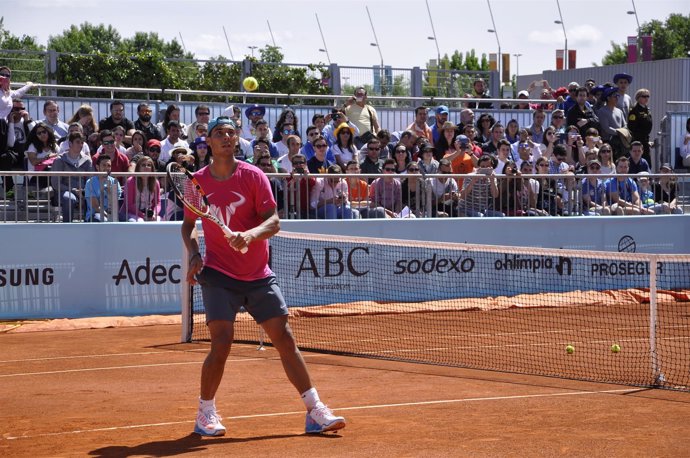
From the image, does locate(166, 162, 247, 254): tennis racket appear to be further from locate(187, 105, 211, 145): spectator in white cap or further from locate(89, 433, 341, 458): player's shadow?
locate(187, 105, 211, 145): spectator in white cap

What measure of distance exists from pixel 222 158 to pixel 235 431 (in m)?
2.10

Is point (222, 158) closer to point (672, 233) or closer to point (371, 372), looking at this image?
point (371, 372)

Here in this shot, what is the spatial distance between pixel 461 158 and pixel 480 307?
3231 millimetres

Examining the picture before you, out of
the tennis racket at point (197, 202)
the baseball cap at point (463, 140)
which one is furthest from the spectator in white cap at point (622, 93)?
the tennis racket at point (197, 202)

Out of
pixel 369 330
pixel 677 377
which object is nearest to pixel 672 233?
pixel 369 330

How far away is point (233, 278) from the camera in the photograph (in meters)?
7.63

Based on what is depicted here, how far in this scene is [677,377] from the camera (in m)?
10.9

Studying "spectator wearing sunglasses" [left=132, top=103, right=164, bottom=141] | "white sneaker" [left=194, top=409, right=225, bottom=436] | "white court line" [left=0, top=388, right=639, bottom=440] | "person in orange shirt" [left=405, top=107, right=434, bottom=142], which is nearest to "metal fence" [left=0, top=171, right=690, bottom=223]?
"spectator wearing sunglasses" [left=132, top=103, right=164, bottom=141]

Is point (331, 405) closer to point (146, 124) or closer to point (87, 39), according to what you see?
point (146, 124)

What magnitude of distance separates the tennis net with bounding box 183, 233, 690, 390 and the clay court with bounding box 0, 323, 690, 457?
1146 millimetres

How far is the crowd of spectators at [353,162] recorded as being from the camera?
54.2 ft

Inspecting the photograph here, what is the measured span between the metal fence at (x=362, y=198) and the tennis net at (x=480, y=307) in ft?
2.32

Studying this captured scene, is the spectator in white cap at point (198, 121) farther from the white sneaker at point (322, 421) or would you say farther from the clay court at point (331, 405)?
the white sneaker at point (322, 421)

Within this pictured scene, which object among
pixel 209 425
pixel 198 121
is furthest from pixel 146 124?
pixel 209 425
